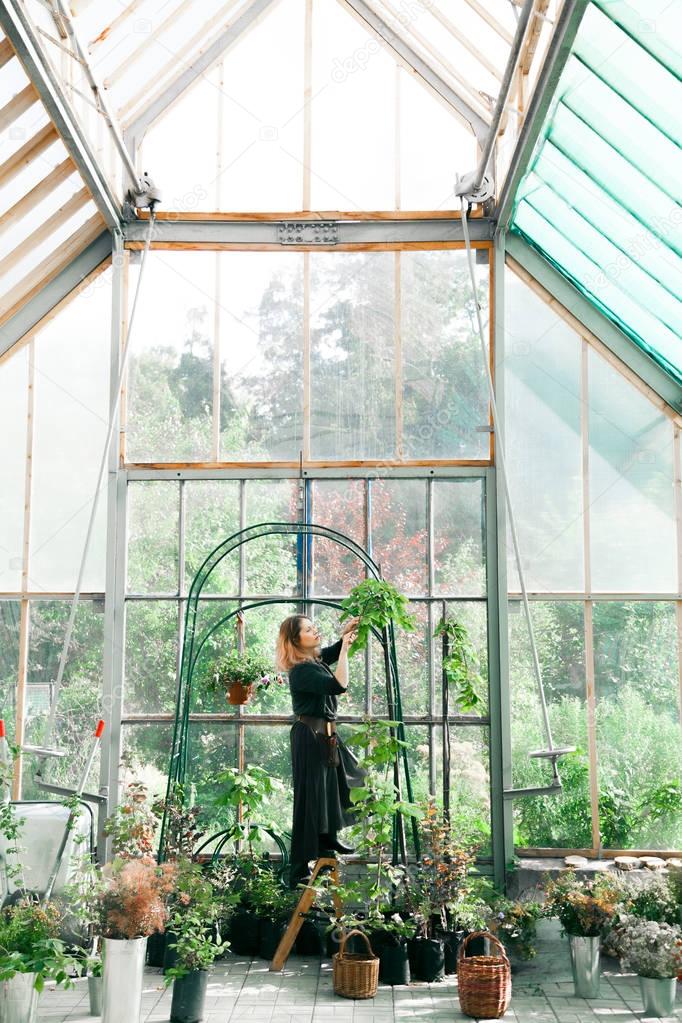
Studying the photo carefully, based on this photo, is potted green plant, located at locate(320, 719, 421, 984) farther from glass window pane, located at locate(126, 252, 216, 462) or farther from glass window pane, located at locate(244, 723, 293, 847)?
glass window pane, located at locate(126, 252, 216, 462)

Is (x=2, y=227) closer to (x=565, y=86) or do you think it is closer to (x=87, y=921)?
(x=565, y=86)

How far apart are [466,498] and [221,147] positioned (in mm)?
2999

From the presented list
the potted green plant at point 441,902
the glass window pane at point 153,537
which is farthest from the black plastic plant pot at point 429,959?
the glass window pane at point 153,537

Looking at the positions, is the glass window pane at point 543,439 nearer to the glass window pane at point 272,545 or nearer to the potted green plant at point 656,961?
the glass window pane at point 272,545

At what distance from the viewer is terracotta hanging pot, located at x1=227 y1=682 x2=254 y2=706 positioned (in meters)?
6.57

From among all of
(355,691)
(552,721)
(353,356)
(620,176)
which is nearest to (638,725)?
(552,721)

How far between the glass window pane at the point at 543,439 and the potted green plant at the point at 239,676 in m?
1.80

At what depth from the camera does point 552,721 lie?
698 cm

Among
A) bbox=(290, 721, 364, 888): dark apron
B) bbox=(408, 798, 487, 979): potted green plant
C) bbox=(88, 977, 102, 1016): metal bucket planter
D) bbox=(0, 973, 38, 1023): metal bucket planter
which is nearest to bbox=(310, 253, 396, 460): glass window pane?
bbox=(290, 721, 364, 888): dark apron

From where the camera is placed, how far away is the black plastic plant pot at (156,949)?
243 inches

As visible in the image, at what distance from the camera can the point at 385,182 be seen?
7.32 meters

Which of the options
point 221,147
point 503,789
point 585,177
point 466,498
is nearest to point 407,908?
point 503,789

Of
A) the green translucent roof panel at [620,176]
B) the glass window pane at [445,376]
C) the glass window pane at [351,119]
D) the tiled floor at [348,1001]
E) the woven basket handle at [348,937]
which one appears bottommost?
the tiled floor at [348,1001]

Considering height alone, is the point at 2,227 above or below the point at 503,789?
above
